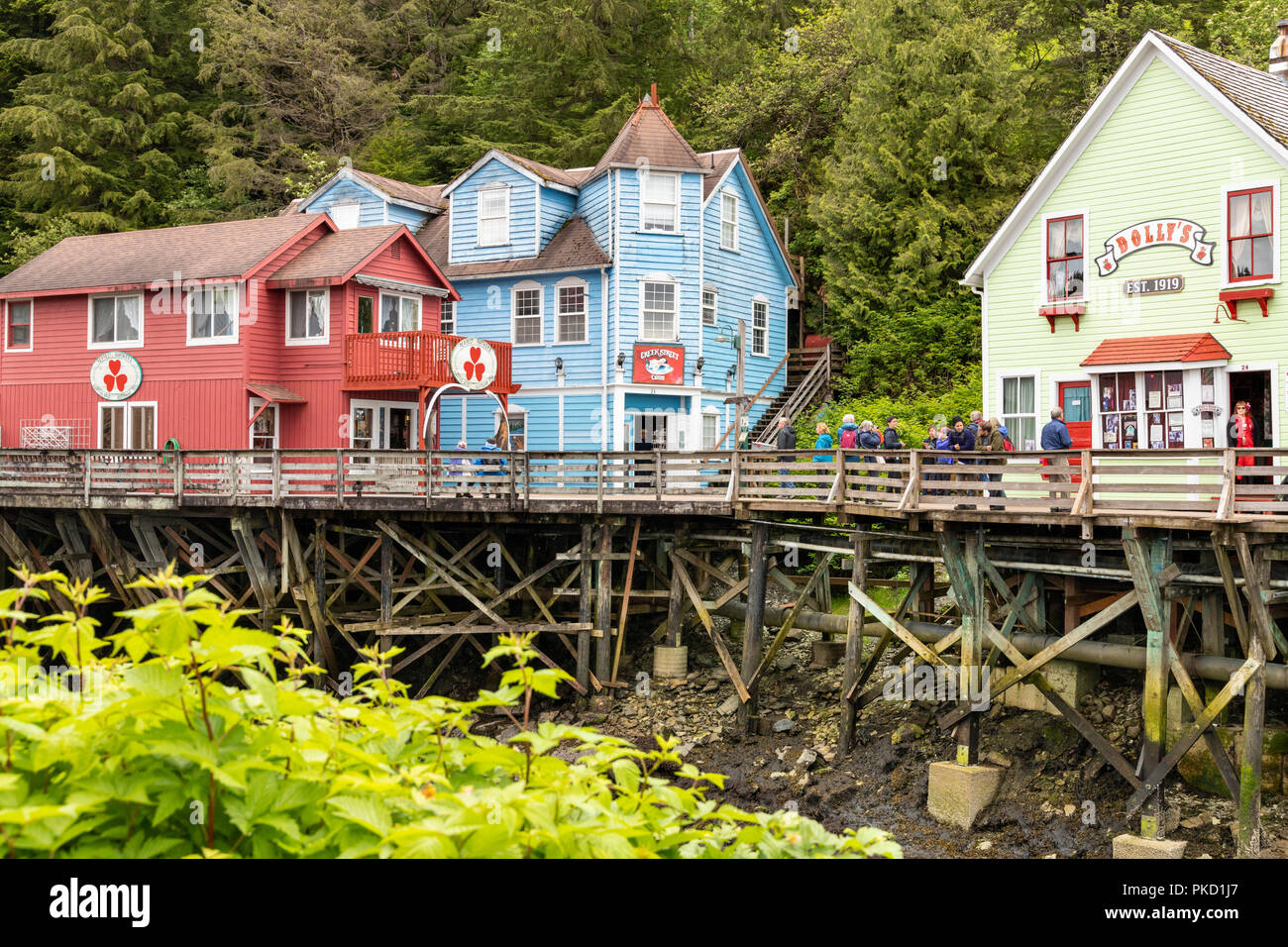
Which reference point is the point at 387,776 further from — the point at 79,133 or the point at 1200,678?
the point at 79,133

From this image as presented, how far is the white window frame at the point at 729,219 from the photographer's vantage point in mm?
35469

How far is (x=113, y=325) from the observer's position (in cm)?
3044

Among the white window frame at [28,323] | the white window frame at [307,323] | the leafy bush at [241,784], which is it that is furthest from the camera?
the white window frame at [28,323]

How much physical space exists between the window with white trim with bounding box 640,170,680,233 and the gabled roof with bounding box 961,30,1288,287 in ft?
36.5

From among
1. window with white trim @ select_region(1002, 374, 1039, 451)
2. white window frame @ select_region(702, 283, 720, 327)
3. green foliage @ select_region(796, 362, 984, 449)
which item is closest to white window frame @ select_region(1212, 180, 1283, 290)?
window with white trim @ select_region(1002, 374, 1039, 451)

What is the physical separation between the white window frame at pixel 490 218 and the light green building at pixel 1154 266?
594 inches

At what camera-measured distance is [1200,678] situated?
16.0 metres

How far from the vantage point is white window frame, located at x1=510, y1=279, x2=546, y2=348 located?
34719 millimetres

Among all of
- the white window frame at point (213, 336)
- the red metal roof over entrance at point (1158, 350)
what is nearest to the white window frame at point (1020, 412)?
the red metal roof over entrance at point (1158, 350)

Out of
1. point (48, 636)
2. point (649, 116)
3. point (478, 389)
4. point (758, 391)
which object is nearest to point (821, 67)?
point (649, 116)

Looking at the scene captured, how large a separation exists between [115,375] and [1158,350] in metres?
22.1

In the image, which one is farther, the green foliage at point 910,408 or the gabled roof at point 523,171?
the gabled roof at point 523,171

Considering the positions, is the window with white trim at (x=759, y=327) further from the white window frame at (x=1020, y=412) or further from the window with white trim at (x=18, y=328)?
the window with white trim at (x=18, y=328)

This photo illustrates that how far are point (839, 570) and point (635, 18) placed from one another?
30.2 metres
